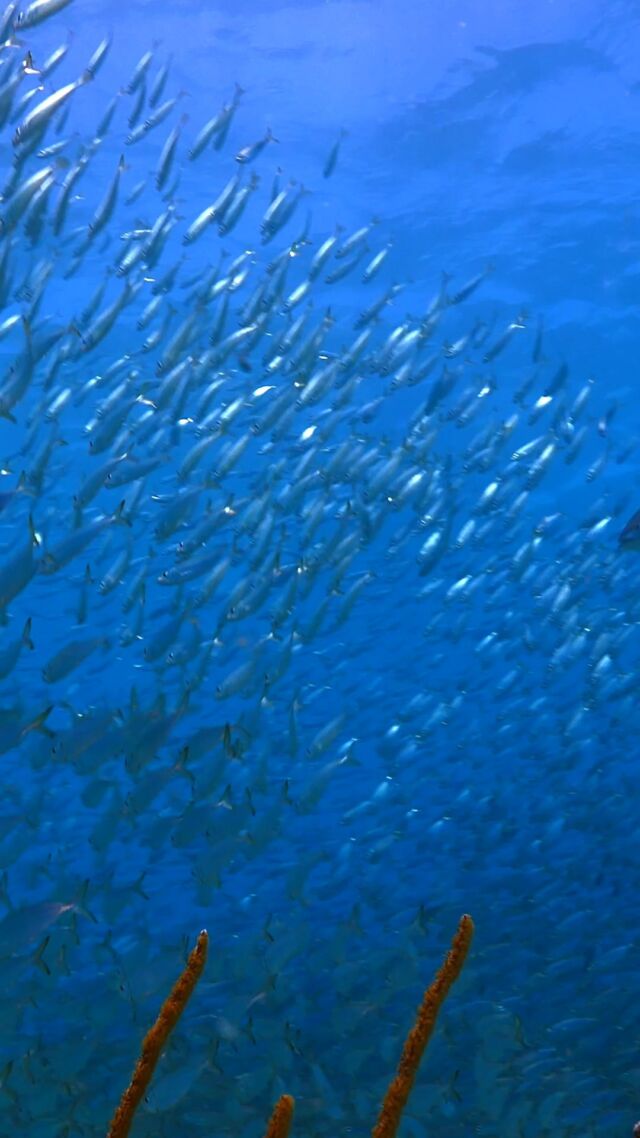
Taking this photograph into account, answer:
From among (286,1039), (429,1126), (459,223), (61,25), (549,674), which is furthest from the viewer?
(459,223)

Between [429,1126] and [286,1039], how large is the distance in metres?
3.30

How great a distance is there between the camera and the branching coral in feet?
6.08

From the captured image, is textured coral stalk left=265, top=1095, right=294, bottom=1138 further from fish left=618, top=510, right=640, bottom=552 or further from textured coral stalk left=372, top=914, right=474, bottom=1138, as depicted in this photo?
fish left=618, top=510, right=640, bottom=552

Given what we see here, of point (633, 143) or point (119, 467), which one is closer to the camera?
point (119, 467)

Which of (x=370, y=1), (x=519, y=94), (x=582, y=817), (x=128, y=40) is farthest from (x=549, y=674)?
(x=128, y=40)

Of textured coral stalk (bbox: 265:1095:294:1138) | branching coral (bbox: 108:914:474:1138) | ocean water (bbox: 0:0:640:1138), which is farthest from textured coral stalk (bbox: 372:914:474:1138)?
ocean water (bbox: 0:0:640:1138)

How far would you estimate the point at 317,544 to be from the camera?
9.84 metres

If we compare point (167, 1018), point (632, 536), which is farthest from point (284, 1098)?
point (632, 536)

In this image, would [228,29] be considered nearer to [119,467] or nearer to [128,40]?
[128,40]

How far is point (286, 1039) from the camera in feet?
25.4

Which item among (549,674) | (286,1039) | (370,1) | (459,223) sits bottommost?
(549,674)

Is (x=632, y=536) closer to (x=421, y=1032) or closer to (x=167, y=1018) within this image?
(x=421, y=1032)

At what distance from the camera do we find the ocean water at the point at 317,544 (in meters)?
7.19

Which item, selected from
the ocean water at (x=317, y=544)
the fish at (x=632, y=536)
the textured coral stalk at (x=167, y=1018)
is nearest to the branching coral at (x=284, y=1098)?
the textured coral stalk at (x=167, y=1018)
